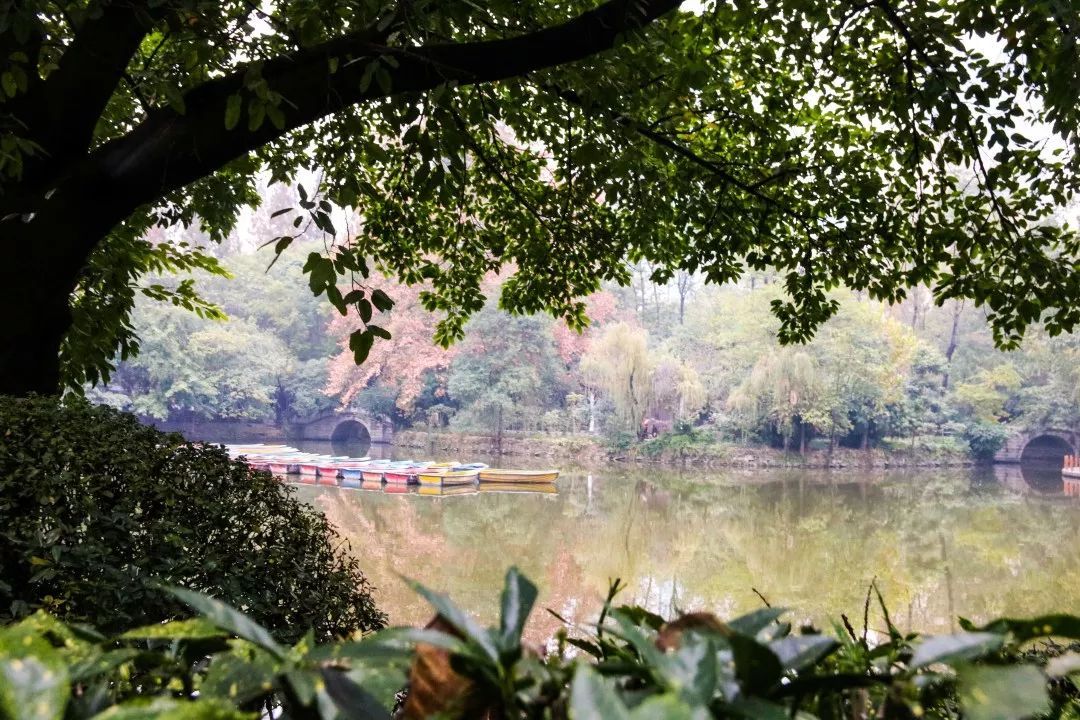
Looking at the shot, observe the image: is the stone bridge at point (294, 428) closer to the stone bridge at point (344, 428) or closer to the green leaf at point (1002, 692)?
the stone bridge at point (344, 428)

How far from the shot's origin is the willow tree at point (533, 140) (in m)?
2.66

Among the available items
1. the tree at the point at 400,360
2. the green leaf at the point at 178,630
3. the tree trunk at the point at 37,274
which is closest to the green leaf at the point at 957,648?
the green leaf at the point at 178,630

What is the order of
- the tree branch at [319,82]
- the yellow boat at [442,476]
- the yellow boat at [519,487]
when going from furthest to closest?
1. the yellow boat at [519,487]
2. the yellow boat at [442,476]
3. the tree branch at [319,82]

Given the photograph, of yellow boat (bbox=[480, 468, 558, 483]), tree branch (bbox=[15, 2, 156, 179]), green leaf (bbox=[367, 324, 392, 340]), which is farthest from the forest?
green leaf (bbox=[367, 324, 392, 340])

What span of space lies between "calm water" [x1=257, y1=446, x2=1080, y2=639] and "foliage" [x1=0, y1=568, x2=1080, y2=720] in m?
7.70

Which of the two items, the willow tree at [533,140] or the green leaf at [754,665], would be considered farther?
the willow tree at [533,140]

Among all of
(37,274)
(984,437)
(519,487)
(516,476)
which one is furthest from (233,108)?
(984,437)

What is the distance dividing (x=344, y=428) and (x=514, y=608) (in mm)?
35894

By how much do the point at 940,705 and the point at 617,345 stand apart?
2504 centimetres

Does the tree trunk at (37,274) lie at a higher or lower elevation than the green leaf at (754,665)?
higher

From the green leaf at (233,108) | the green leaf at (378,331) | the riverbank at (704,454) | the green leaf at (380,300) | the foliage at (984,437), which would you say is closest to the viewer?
the green leaf at (380,300)

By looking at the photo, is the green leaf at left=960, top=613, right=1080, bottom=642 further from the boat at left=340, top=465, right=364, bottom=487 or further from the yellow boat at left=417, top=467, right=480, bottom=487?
the boat at left=340, top=465, right=364, bottom=487

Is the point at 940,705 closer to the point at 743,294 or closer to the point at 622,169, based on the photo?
the point at 622,169

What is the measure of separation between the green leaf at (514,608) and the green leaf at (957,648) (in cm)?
27
